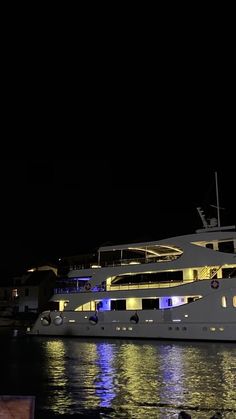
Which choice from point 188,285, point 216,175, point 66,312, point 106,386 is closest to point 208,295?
point 188,285

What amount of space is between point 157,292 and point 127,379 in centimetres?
1560

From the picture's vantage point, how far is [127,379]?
15547 millimetres

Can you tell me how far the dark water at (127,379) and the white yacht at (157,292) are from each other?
221 centimetres

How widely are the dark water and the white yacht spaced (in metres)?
2.21

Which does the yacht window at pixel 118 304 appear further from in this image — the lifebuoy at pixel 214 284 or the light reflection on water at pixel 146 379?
the lifebuoy at pixel 214 284

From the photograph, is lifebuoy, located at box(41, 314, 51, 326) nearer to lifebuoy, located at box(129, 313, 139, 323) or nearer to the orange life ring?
the orange life ring

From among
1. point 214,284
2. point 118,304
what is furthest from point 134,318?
point 214,284

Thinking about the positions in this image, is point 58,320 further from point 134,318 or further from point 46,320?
point 134,318

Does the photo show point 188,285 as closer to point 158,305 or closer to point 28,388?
point 158,305

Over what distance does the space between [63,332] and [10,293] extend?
3312cm

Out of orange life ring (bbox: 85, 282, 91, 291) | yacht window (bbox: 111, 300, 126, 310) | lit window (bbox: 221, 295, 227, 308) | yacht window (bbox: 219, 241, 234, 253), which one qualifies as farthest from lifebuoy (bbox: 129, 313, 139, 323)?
yacht window (bbox: 219, 241, 234, 253)

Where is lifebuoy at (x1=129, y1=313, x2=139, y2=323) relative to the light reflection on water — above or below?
above

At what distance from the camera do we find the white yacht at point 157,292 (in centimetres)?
2831

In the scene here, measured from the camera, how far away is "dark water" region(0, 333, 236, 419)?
37.4 feet
